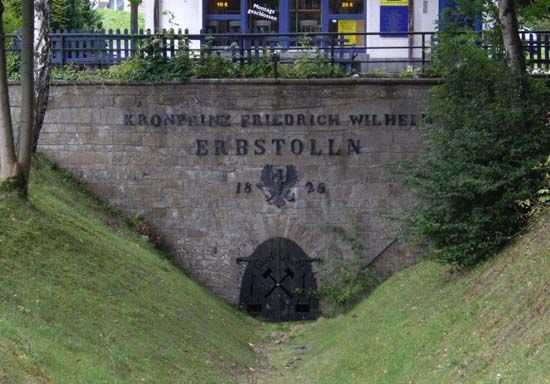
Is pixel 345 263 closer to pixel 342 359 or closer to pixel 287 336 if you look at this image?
pixel 287 336

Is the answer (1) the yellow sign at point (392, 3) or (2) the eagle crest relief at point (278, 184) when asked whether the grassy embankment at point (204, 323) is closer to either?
(2) the eagle crest relief at point (278, 184)

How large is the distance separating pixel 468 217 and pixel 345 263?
210 inches

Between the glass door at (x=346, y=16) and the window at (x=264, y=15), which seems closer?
the glass door at (x=346, y=16)

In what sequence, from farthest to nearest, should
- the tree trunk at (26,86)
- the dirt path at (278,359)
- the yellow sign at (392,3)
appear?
the yellow sign at (392,3)
the tree trunk at (26,86)
the dirt path at (278,359)

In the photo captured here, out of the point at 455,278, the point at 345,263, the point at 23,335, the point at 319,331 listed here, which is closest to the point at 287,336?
the point at 319,331

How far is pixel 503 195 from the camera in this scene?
15.8 metres

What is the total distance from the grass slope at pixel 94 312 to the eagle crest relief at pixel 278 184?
2323mm

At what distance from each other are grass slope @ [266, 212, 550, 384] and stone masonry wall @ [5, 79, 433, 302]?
7.84 feet

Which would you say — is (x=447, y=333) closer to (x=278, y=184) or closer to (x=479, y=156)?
(x=479, y=156)

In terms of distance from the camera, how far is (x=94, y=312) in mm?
13461

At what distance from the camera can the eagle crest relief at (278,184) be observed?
21.2 m

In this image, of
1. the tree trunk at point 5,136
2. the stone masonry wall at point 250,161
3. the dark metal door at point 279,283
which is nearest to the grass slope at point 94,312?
the tree trunk at point 5,136

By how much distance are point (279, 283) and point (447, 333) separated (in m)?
8.36

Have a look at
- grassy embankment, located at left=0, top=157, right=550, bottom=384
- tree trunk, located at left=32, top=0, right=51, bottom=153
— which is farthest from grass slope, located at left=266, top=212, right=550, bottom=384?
tree trunk, located at left=32, top=0, right=51, bottom=153
